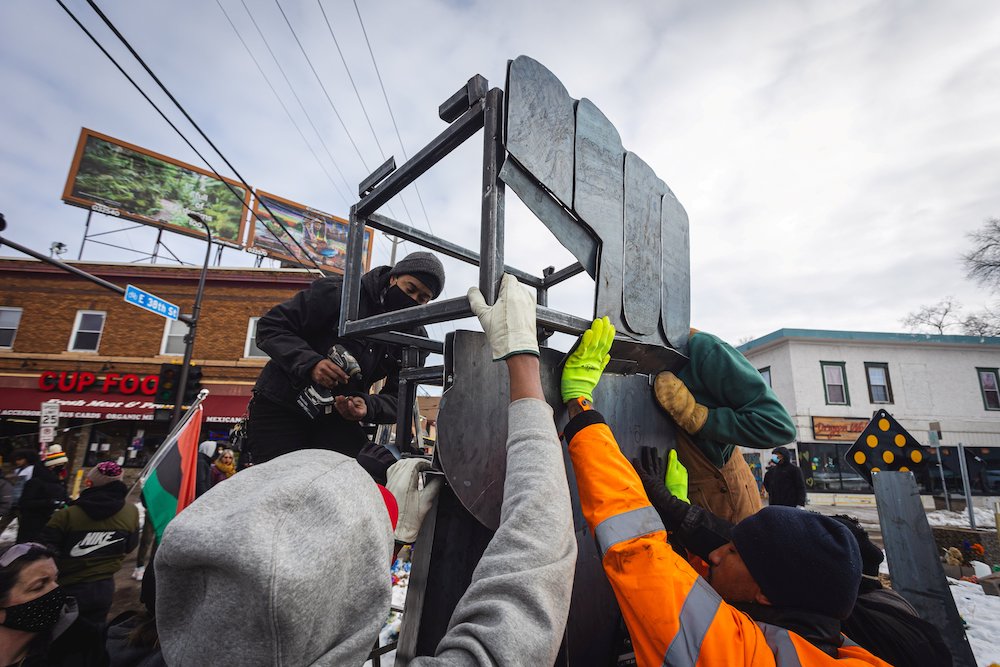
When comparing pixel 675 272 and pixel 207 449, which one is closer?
pixel 675 272

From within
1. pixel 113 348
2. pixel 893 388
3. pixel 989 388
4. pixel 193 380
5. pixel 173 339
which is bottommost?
pixel 193 380

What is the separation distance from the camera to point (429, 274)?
2.13 metres

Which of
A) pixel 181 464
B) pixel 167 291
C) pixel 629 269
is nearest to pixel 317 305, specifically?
pixel 629 269

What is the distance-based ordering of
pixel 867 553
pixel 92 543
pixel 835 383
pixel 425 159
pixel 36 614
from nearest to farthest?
pixel 425 159 → pixel 36 614 → pixel 867 553 → pixel 92 543 → pixel 835 383

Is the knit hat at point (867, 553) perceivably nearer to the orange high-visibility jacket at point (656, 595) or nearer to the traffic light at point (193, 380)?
the orange high-visibility jacket at point (656, 595)

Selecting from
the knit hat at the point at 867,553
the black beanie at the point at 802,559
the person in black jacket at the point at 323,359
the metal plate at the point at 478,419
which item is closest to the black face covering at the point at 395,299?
the person in black jacket at the point at 323,359

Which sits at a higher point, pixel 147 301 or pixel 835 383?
pixel 147 301

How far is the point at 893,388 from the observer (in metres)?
18.7

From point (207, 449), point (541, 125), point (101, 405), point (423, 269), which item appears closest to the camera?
point (541, 125)

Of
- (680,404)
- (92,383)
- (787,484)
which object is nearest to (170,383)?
(92,383)

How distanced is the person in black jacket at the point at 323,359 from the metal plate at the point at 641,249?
911 mm

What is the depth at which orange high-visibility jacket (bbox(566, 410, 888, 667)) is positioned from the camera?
1.15 metres

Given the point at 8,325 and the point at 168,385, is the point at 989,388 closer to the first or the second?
the point at 168,385

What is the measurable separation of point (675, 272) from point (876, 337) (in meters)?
22.8
